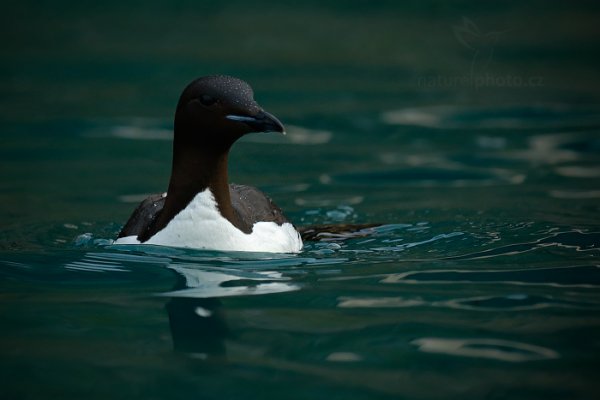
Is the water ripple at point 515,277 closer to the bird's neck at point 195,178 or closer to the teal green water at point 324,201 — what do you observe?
the teal green water at point 324,201

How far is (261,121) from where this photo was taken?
594cm

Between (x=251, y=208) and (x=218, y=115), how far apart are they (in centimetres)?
98

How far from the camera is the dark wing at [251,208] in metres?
6.56

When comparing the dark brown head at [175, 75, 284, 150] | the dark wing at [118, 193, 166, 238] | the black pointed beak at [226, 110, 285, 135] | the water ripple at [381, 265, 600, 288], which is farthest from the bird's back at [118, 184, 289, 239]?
the water ripple at [381, 265, 600, 288]

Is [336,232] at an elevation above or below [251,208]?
below

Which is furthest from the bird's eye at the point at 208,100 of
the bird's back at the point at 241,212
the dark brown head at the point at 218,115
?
the bird's back at the point at 241,212

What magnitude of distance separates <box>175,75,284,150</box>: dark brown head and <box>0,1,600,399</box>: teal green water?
0.65m

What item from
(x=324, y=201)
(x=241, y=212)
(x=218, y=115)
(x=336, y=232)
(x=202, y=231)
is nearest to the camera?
(x=218, y=115)

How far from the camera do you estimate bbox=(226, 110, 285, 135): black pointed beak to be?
19.3ft

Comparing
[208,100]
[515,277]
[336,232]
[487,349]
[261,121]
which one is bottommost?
[487,349]

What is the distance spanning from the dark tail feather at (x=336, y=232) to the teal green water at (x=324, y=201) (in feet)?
0.36

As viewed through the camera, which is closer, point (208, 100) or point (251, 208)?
point (208, 100)

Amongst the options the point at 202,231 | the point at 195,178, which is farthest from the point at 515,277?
the point at 195,178

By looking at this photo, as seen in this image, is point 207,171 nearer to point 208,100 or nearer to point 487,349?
point 208,100
